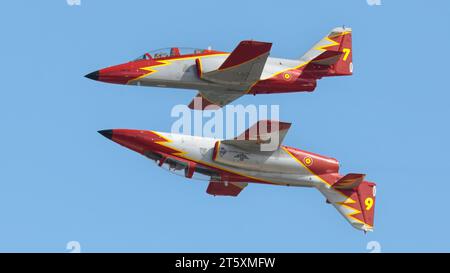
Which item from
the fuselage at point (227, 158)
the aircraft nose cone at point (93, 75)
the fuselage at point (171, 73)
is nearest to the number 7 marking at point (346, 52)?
the fuselage at point (171, 73)

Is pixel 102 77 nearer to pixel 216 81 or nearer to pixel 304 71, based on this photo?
pixel 216 81

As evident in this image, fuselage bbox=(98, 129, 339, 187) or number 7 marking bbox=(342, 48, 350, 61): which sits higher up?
number 7 marking bbox=(342, 48, 350, 61)

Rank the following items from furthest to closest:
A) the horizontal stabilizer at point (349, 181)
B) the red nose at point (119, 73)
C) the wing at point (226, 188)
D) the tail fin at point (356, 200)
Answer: the wing at point (226, 188) < the tail fin at point (356, 200) < the horizontal stabilizer at point (349, 181) < the red nose at point (119, 73)

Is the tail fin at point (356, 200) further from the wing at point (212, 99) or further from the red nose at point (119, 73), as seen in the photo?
the red nose at point (119, 73)

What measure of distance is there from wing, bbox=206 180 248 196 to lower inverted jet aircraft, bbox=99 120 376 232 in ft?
1.78

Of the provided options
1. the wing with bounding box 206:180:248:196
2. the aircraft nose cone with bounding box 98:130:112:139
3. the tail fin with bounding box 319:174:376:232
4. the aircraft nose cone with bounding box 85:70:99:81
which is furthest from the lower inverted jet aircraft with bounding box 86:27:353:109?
the tail fin with bounding box 319:174:376:232

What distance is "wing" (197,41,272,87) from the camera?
36.7 meters

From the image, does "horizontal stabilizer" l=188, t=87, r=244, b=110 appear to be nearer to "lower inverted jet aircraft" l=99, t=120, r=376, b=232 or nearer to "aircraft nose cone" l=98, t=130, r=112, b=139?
"lower inverted jet aircraft" l=99, t=120, r=376, b=232

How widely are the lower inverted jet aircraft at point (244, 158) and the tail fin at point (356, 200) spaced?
7.7 inches

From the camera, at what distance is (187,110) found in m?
39.4

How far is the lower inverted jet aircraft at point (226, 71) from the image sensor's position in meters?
37.2

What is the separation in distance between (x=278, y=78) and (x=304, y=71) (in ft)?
3.60

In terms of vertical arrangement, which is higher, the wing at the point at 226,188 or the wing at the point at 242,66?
the wing at the point at 242,66

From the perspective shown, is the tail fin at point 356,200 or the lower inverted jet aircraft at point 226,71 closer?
the lower inverted jet aircraft at point 226,71
